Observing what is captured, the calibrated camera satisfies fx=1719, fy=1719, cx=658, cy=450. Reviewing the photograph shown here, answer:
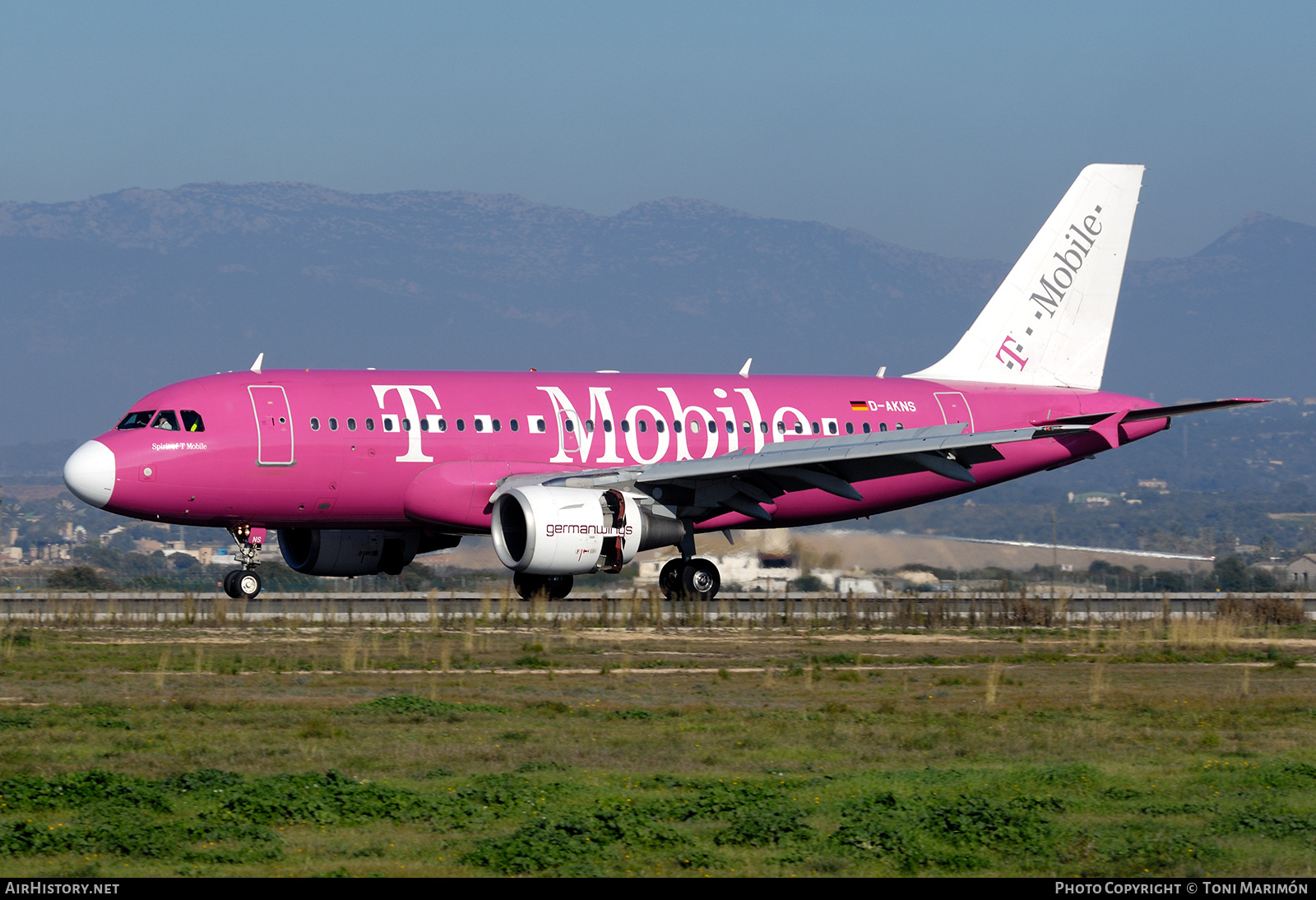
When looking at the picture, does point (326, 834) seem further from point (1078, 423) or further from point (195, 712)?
point (1078, 423)

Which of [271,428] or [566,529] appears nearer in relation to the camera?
[566,529]

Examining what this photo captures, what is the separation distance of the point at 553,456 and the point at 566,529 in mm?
3696

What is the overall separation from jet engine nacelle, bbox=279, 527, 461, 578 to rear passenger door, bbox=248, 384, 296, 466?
2.97 m

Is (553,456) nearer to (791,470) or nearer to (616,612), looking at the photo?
(616,612)

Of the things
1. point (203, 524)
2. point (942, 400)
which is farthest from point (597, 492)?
point (942, 400)

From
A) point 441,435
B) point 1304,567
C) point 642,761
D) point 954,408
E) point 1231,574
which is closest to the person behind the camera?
point 642,761

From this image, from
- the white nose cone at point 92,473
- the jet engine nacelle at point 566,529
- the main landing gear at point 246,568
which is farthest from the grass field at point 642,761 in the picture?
the main landing gear at point 246,568

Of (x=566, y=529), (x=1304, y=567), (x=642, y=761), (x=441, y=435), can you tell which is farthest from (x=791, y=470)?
(x=1304, y=567)

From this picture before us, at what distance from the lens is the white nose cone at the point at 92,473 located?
100 feet

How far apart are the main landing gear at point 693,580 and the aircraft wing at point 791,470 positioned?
133cm

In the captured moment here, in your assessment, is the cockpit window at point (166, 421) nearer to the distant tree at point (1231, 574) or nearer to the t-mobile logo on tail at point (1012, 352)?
the t-mobile logo on tail at point (1012, 352)

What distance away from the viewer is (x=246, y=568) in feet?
112

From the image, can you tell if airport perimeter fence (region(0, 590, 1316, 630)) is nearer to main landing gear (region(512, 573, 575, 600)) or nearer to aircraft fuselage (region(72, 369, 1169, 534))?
main landing gear (region(512, 573, 575, 600))

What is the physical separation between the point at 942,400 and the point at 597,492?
35.2 ft
